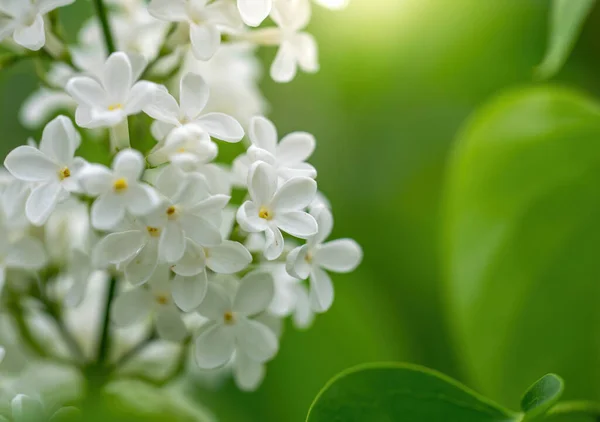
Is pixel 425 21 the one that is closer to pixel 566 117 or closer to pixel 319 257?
pixel 566 117

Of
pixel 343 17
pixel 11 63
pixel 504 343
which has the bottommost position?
pixel 504 343

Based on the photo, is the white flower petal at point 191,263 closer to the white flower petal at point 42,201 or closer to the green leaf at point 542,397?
the white flower petal at point 42,201

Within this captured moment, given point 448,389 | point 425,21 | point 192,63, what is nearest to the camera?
point 448,389

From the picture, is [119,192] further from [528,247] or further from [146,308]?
[528,247]

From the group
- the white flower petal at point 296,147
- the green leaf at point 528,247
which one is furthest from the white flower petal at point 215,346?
the green leaf at point 528,247

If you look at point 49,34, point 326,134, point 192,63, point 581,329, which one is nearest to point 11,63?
point 49,34
